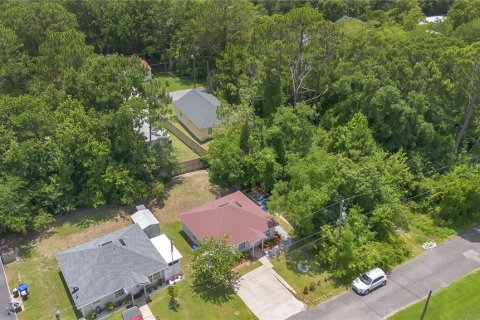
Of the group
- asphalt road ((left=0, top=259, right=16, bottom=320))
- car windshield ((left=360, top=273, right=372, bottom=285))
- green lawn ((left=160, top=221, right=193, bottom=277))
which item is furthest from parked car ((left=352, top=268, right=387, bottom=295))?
asphalt road ((left=0, top=259, right=16, bottom=320))

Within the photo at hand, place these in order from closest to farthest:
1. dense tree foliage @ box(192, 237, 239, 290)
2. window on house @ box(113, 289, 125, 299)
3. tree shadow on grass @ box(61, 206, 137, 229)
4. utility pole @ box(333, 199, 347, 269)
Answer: window on house @ box(113, 289, 125, 299), dense tree foliage @ box(192, 237, 239, 290), utility pole @ box(333, 199, 347, 269), tree shadow on grass @ box(61, 206, 137, 229)

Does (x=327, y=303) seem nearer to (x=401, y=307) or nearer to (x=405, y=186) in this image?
(x=401, y=307)

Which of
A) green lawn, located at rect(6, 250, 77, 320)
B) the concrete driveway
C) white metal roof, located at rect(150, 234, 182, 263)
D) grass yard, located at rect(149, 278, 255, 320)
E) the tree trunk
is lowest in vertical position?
green lawn, located at rect(6, 250, 77, 320)

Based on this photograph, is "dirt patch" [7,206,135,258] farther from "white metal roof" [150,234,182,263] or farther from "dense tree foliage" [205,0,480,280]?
"dense tree foliage" [205,0,480,280]

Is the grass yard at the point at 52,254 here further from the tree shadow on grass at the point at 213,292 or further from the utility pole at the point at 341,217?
the utility pole at the point at 341,217

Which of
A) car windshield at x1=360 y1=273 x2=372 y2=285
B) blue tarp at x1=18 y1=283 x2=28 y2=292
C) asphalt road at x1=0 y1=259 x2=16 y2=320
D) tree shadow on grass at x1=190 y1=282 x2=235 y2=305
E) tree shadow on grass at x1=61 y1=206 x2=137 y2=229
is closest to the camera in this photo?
asphalt road at x1=0 y1=259 x2=16 y2=320

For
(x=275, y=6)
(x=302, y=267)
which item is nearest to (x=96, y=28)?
(x=275, y=6)

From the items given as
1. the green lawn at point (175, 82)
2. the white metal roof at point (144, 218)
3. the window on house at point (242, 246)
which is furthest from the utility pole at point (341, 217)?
the green lawn at point (175, 82)
